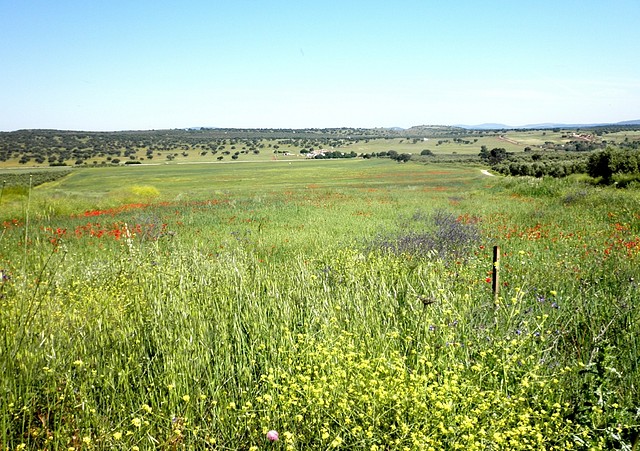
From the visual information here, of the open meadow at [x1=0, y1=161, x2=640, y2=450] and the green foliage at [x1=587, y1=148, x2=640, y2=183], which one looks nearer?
the open meadow at [x1=0, y1=161, x2=640, y2=450]

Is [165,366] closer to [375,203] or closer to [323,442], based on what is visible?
[323,442]

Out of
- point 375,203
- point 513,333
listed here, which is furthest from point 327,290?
point 375,203

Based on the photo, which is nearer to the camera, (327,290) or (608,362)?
(608,362)

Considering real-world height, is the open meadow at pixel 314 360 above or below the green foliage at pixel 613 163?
below

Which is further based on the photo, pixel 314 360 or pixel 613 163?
pixel 613 163

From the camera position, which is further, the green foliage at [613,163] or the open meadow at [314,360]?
the green foliage at [613,163]

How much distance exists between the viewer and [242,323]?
15.0ft

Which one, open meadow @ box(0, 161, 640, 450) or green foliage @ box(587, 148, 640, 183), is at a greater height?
green foliage @ box(587, 148, 640, 183)

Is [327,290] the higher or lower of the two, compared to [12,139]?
lower

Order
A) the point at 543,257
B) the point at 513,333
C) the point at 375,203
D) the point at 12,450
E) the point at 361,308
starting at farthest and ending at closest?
the point at 375,203 < the point at 543,257 < the point at 361,308 < the point at 513,333 < the point at 12,450

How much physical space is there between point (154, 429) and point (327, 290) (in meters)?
2.63

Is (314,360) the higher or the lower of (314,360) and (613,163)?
the lower

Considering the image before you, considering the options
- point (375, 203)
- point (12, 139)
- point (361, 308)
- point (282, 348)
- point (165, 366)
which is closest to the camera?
point (165, 366)

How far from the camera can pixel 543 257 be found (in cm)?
975
